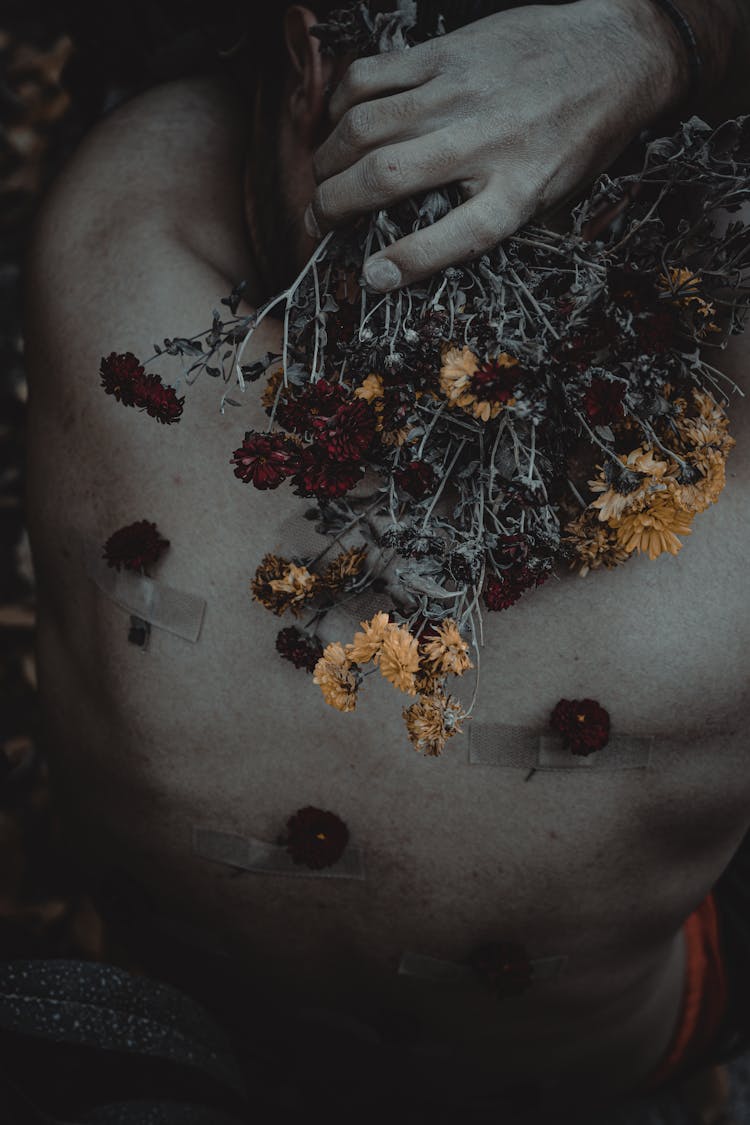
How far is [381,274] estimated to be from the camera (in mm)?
684

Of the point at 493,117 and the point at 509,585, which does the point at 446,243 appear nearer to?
the point at 493,117

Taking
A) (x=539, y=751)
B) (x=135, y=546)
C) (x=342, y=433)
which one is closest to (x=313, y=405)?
(x=342, y=433)

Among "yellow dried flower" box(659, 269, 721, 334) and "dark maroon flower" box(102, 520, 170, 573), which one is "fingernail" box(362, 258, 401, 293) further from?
→ "dark maroon flower" box(102, 520, 170, 573)

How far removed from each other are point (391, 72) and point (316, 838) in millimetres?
758

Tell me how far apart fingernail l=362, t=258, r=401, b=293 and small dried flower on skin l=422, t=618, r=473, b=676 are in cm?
28

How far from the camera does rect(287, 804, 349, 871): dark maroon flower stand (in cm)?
92

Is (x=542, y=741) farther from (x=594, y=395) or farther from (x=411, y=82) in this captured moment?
(x=411, y=82)

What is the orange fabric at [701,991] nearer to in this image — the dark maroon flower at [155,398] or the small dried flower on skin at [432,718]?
the small dried flower on skin at [432,718]

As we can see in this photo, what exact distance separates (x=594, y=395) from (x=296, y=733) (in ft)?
1.70

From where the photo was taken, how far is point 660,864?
3.22ft

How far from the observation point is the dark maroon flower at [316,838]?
3.03ft

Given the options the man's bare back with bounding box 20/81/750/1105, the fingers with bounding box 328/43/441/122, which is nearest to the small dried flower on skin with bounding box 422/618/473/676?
the man's bare back with bounding box 20/81/750/1105

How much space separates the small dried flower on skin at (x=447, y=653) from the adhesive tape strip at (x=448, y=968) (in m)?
0.54

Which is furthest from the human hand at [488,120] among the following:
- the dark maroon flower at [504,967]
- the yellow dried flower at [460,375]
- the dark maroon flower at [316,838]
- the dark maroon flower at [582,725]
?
the dark maroon flower at [504,967]
